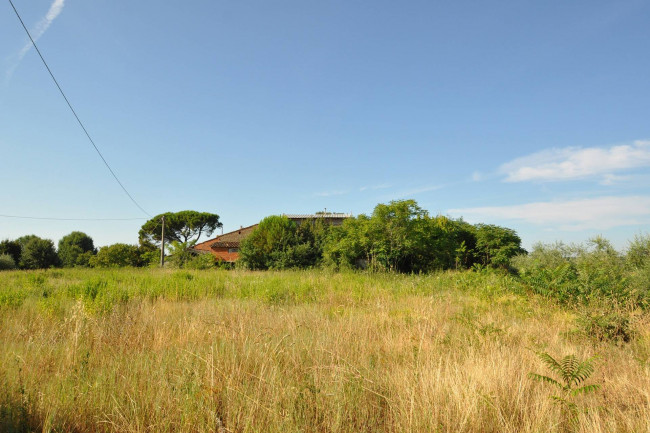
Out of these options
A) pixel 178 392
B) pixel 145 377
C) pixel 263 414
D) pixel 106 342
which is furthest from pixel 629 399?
pixel 106 342

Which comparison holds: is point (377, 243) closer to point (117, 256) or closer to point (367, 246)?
point (367, 246)

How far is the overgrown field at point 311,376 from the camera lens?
7.11ft

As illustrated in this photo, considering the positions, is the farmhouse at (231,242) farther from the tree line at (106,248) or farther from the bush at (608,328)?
the bush at (608,328)

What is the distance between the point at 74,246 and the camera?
43.9 m

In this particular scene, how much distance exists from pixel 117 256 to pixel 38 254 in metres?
8.16

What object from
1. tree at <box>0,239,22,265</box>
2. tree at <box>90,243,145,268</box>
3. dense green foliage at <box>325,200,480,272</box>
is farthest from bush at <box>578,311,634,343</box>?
tree at <box>0,239,22,265</box>

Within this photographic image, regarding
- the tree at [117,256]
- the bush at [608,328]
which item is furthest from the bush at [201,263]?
the bush at [608,328]

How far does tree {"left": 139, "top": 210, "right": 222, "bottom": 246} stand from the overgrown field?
38.7 meters

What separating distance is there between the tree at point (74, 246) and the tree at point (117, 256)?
26.4ft

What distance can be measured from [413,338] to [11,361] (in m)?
4.05

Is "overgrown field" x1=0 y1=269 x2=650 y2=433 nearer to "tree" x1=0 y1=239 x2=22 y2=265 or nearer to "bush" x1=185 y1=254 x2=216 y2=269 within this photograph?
"bush" x1=185 y1=254 x2=216 y2=269

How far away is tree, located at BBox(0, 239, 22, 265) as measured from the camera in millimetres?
32781

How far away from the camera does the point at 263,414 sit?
220 cm

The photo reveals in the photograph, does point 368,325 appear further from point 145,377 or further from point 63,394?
point 63,394
